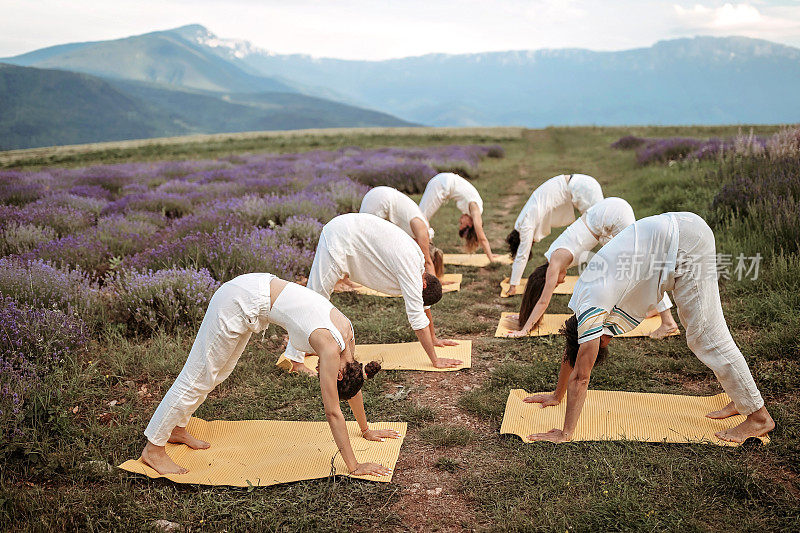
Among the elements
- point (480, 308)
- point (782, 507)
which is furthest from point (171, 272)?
point (782, 507)

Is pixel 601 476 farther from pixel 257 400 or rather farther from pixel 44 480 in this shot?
pixel 44 480

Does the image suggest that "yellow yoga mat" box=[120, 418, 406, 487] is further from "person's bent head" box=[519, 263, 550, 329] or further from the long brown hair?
the long brown hair

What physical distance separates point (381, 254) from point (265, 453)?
1.67m

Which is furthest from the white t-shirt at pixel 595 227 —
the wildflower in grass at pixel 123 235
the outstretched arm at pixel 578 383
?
the wildflower in grass at pixel 123 235

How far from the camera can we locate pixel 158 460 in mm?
3027

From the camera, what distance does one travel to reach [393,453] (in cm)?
319

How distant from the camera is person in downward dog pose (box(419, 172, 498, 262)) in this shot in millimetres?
6926

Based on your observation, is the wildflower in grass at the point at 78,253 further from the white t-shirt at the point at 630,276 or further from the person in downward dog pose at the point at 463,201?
the white t-shirt at the point at 630,276

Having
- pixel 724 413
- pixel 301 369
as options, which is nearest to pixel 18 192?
pixel 301 369

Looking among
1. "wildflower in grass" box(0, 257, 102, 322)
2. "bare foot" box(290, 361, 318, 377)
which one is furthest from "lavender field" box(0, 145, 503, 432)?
"bare foot" box(290, 361, 318, 377)

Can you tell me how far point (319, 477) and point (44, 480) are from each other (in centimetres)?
152

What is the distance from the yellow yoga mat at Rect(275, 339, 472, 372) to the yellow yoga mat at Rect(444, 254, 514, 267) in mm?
2894

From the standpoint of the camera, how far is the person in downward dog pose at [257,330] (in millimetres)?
2729

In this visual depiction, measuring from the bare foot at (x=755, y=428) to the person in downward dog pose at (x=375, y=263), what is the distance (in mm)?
2083
